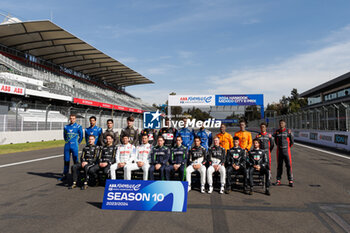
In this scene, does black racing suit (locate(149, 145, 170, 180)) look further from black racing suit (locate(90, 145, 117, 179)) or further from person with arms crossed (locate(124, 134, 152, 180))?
black racing suit (locate(90, 145, 117, 179))

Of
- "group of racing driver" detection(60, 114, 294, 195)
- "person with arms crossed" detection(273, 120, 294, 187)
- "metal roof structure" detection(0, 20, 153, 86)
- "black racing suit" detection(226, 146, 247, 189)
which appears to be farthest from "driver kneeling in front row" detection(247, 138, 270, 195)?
"metal roof structure" detection(0, 20, 153, 86)

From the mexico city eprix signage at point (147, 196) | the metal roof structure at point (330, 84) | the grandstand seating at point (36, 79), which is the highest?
the metal roof structure at point (330, 84)

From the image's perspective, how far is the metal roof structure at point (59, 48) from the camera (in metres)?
25.0

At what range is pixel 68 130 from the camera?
6984mm

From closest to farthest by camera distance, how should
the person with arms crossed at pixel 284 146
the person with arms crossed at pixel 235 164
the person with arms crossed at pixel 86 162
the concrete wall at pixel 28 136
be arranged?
the person with arms crossed at pixel 235 164
the person with arms crossed at pixel 86 162
the person with arms crossed at pixel 284 146
the concrete wall at pixel 28 136

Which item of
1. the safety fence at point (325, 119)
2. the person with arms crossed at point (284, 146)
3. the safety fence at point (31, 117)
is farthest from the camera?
the safety fence at point (31, 117)

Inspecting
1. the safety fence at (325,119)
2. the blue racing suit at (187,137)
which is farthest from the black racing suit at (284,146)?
the safety fence at (325,119)

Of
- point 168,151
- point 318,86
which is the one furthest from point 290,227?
point 318,86

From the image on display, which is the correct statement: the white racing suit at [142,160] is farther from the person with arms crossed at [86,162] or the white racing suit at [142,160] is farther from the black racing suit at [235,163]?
the black racing suit at [235,163]

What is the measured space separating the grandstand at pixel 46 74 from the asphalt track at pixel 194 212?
13.3m

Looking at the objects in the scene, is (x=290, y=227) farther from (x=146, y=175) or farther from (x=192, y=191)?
(x=146, y=175)

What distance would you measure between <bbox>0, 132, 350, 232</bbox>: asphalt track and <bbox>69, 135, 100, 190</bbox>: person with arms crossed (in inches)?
11.9

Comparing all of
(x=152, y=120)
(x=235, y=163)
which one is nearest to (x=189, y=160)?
(x=235, y=163)

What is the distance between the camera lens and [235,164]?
586cm
